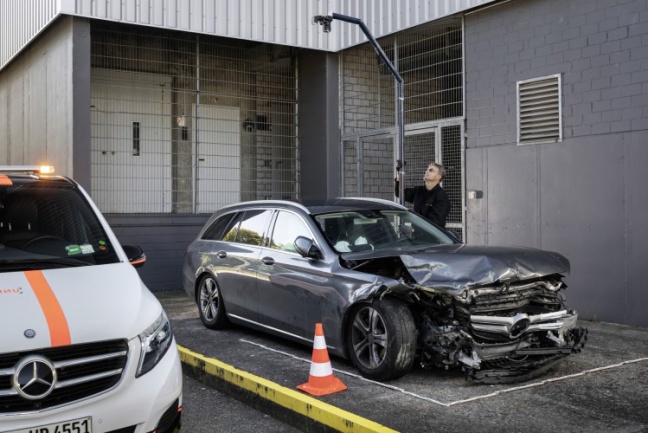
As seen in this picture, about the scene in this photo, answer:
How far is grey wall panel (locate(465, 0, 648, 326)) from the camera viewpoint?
824 cm

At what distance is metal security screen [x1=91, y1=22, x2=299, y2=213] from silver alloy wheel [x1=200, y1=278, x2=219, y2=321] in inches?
182

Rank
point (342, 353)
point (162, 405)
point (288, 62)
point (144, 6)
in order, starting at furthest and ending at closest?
point (288, 62)
point (144, 6)
point (342, 353)
point (162, 405)

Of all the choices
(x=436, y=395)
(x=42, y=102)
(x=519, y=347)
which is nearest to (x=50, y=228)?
(x=436, y=395)

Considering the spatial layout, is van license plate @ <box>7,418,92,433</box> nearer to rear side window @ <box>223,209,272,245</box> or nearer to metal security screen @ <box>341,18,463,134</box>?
rear side window @ <box>223,209,272,245</box>

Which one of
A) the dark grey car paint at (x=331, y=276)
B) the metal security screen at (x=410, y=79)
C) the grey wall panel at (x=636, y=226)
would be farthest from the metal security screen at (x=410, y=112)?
the dark grey car paint at (x=331, y=276)

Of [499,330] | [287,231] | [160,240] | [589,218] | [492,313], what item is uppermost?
[589,218]

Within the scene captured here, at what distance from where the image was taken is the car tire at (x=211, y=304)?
25.7ft

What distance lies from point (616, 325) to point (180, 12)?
845 cm

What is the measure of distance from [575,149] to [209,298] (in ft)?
16.8

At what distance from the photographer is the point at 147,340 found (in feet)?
12.4

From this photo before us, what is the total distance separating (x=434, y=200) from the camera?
8.59 m

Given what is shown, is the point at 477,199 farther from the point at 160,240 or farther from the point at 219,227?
the point at 160,240

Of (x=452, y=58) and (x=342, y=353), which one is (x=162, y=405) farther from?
(x=452, y=58)

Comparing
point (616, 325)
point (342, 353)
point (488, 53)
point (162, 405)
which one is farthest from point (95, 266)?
point (488, 53)
